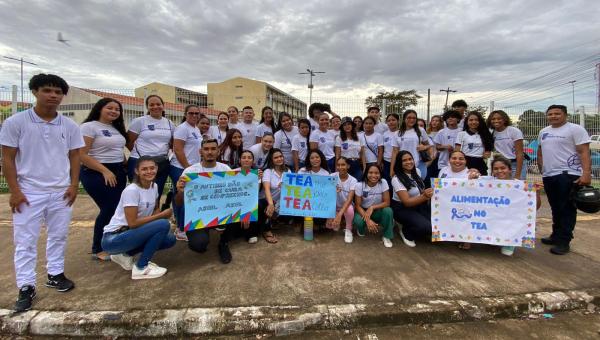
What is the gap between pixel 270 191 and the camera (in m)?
4.35

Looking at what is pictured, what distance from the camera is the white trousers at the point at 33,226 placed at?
254 centimetres

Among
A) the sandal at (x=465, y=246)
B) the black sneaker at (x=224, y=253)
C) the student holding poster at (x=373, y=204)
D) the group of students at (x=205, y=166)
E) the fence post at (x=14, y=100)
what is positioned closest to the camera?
the group of students at (x=205, y=166)

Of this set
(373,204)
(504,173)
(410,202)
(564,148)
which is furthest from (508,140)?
(373,204)

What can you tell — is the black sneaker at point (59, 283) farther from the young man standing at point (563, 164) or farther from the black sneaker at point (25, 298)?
the young man standing at point (563, 164)

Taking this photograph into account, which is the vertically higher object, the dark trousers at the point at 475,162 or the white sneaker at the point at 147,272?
the dark trousers at the point at 475,162

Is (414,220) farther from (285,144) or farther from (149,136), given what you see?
(149,136)

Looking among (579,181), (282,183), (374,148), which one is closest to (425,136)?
(374,148)

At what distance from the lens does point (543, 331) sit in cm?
247

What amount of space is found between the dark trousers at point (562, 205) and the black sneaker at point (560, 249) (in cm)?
5

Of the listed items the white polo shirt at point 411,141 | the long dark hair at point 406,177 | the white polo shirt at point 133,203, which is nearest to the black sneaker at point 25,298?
the white polo shirt at point 133,203

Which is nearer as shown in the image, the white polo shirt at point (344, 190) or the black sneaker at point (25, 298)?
the black sneaker at point (25, 298)

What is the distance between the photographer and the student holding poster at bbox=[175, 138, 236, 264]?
11.5 ft

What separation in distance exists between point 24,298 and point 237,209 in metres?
2.13

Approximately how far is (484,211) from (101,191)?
469 centimetres
